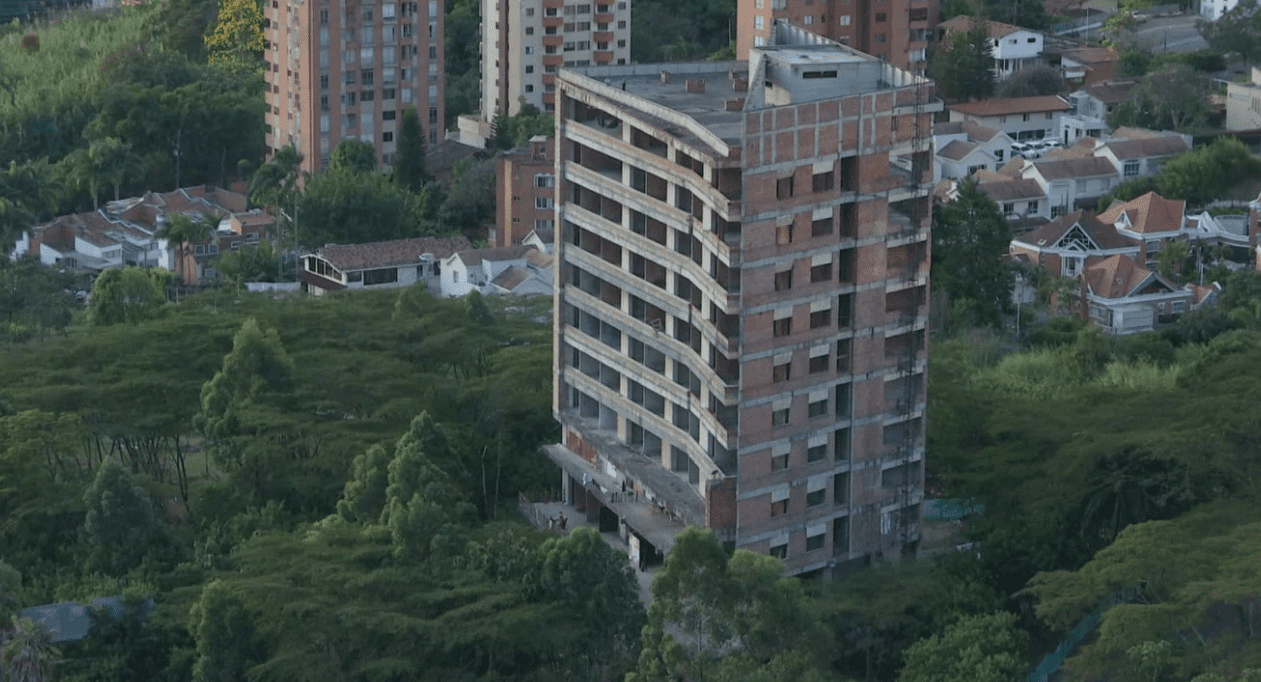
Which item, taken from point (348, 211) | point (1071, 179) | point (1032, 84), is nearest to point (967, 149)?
point (1071, 179)

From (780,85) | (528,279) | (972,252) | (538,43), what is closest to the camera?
(780,85)

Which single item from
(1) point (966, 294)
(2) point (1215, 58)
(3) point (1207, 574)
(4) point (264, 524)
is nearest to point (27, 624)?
(4) point (264, 524)

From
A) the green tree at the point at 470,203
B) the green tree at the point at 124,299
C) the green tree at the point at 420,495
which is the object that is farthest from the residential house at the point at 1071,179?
the green tree at the point at 420,495

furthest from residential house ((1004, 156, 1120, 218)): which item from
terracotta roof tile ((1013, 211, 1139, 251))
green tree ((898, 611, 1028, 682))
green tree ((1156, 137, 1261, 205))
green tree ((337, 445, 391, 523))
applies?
green tree ((898, 611, 1028, 682))

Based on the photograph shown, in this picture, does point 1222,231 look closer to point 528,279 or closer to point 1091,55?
point 528,279

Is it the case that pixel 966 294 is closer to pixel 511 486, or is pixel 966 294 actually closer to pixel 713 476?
pixel 511 486
